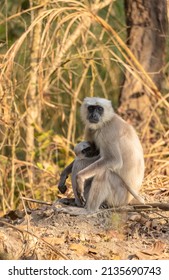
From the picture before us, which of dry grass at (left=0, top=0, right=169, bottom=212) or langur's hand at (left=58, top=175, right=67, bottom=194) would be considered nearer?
langur's hand at (left=58, top=175, right=67, bottom=194)

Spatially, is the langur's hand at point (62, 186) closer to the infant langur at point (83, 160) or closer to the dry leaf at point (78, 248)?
the infant langur at point (83, 160)

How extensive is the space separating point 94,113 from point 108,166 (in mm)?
521

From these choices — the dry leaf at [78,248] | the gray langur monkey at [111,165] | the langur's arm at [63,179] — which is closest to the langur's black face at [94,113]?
the gray langur monkey at [111,165]

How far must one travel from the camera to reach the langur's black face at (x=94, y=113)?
6.34 metres

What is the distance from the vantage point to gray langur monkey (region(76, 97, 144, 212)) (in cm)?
613

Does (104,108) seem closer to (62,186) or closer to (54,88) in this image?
(62,186)

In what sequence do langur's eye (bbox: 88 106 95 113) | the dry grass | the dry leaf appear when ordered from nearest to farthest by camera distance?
the dry leaf < langur's eye (bbox: 88 106 95 113) < the dry grass

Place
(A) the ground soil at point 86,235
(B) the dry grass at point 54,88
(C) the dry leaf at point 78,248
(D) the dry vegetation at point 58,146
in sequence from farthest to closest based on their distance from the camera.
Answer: (B) the dry grass at point 54,88, (D) the dry vegetation at point 58,146, (C) the dry leaf at point 78,248, (A) the ground soil at point 86,235

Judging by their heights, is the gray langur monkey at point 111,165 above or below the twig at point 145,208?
above

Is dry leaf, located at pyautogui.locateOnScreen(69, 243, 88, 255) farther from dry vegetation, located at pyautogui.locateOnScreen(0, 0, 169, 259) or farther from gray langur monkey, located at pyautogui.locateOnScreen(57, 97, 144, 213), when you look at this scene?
gray langur monkey, located at pyautogui.locateOnScreen(57, 97, 144, 213)

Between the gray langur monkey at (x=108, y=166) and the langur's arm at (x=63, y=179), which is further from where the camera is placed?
the langur's arm at (x=63, y=179)

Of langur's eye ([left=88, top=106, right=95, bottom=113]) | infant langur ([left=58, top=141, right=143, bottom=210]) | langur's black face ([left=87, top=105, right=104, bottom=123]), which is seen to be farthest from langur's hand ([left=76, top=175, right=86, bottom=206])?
langur's eye ([left=88, top=106, right=95, bottom=113])

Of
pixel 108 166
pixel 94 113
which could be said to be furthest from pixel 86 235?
pixel 94 113

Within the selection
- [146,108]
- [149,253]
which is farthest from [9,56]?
[146,108]
